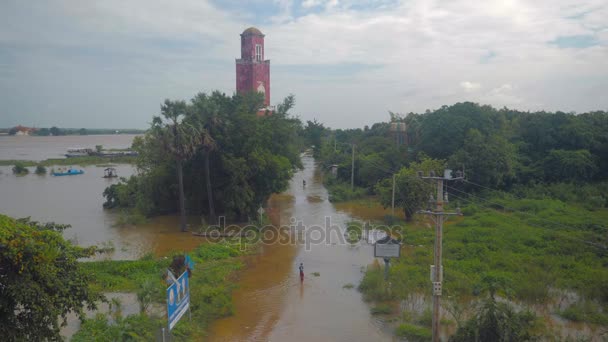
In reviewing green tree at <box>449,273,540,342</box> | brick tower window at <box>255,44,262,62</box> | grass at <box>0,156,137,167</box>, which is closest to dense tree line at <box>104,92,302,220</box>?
green tree at <box>449,273,540,342</box>

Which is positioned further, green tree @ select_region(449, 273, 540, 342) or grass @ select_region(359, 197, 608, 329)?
grass @ select_region(359, 197, 608, 329)

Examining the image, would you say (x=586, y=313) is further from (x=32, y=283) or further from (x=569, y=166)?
(x=569, y=166)

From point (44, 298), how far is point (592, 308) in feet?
50.7

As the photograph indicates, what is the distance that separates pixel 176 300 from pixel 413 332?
670 cm

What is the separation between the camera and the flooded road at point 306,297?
43.1ft

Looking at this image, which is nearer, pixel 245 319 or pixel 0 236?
pixel 0 236

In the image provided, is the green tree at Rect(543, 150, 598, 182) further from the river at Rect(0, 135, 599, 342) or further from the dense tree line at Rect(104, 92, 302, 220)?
the dense tree line at Rect(104, 92, 302, 220)

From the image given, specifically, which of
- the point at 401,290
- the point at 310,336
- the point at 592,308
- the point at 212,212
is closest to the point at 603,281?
the point at 592,308

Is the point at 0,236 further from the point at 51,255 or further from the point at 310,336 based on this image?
the point at 310,336

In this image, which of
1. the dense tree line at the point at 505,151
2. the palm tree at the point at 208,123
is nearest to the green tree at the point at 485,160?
the dense tree line at the point at 505,151

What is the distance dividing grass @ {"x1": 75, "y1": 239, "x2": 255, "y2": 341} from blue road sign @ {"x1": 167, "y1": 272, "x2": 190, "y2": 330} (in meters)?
1.36

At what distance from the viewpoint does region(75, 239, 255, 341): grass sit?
1214 centimetres

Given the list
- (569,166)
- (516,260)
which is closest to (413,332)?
(516,260)

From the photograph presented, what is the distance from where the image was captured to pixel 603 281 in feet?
51.8
